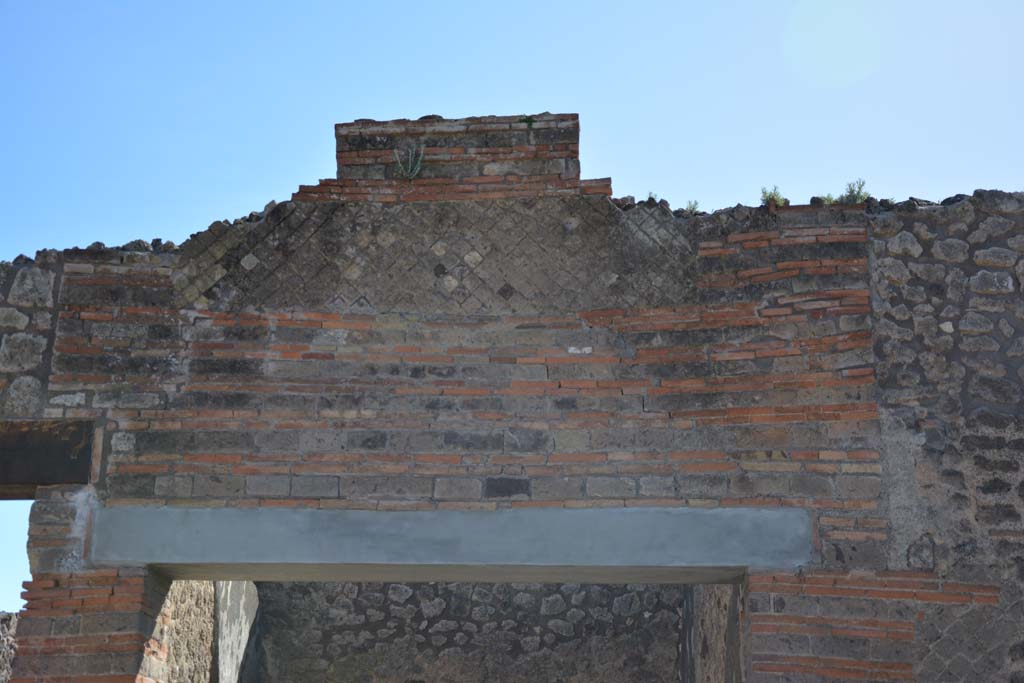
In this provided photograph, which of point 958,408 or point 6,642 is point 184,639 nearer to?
point 6,642

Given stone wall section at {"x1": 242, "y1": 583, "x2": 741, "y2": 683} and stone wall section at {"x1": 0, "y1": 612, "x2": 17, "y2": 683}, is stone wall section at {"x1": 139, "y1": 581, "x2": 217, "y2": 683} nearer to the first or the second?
stone wall section at {"x1": 242, "y1": 583, "x2": 741, "y2": 683}

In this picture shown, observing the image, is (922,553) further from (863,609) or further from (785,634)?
(785,634)

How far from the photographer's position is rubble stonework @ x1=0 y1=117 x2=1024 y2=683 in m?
5.63

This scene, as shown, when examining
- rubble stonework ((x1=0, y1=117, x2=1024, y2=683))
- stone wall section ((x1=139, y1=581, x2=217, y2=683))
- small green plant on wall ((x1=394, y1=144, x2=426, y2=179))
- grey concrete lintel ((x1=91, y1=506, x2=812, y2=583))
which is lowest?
stone wall section ((x1=139, y1=581, x2=217, y2=683))

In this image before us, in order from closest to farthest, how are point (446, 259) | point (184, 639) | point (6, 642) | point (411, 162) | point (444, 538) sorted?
point (444, 538) < point (446, 259) < point (411, 162) < point (184, 639) < point (6, 642)

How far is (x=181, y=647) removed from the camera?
6.98m

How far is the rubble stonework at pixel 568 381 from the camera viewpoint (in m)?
5.63

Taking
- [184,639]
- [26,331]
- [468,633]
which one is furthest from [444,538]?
[468,633]

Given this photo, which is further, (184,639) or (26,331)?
(184,639)

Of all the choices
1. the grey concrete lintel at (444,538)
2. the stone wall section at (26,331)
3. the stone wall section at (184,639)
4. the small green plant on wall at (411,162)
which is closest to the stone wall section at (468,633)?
the stone wall section at (184,639)

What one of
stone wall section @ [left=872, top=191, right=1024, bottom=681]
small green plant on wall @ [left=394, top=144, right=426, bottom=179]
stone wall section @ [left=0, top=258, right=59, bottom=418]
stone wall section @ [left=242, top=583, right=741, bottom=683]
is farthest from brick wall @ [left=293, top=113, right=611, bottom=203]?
stone wall section @ [left=242, top=583, right=741, bottom=683]

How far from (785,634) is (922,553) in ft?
2.60

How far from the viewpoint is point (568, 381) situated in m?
6.03

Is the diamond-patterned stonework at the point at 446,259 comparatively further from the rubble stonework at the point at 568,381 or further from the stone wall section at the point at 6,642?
the stone wall section at the point at 6,642
